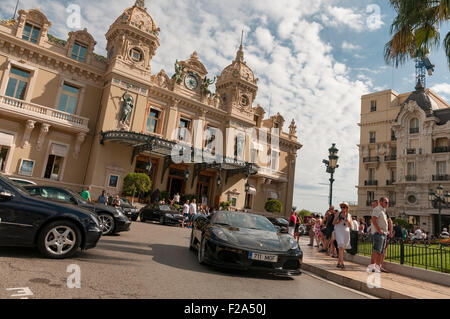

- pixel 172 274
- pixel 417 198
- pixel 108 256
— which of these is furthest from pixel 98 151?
pixel 417 198

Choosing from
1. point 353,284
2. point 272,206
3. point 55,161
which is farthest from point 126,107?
point 353,284

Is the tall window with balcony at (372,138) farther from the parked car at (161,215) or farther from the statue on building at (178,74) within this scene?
the parked car at (161,215)

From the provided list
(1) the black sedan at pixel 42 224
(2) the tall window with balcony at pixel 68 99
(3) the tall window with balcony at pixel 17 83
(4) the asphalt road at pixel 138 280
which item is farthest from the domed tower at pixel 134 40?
(4) the asphalt road at pixel 138 280

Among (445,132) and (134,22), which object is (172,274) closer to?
(134,22)

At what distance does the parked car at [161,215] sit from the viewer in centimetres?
1669

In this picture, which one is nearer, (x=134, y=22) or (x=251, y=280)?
(x=251, y=280)

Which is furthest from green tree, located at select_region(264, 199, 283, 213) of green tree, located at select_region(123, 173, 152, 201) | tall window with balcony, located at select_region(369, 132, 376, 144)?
tall window with balcony, located at select_region(369, 132, 376, 144)

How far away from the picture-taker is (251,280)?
5250 mm

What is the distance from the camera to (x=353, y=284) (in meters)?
6.09

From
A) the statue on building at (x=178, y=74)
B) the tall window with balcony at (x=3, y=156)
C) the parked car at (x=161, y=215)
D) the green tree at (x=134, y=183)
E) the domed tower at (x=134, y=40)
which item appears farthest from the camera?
the statue on building at (x=178, y=74)

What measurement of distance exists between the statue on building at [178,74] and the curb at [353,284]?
2210 centimetres

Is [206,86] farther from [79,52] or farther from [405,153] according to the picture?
[405,153]

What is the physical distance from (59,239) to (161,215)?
38.4 ft
